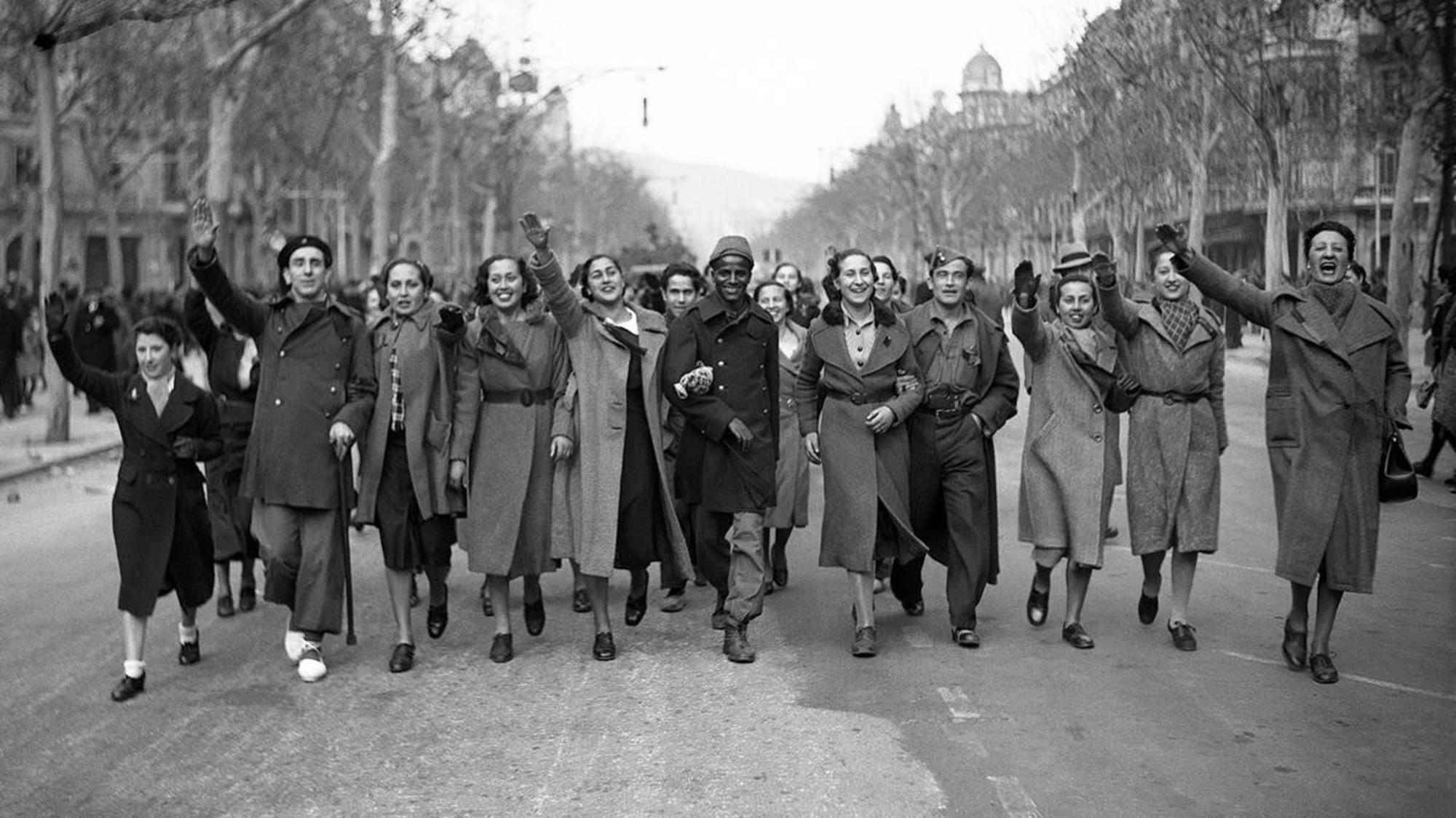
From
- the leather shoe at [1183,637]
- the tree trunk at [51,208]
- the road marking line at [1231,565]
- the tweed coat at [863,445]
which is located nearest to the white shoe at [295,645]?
the tweed coat at [863,445]

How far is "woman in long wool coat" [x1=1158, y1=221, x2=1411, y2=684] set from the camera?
7.14m

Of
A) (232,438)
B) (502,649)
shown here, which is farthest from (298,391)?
(232,438)

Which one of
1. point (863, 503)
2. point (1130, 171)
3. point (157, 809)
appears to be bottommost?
point (157, 809)

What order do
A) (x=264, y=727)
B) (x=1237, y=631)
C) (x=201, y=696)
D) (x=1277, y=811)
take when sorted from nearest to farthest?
1. (x=1277, y=811)
2. (x=264, y=727)
3. (x=201, y=696)
4. (x=1237, y=631)

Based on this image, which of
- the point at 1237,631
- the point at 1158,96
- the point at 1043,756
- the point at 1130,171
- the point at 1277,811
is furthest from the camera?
the point at 1130,171

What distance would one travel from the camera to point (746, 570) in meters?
7.70

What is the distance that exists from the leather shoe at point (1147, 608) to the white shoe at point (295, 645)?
4.04 meters

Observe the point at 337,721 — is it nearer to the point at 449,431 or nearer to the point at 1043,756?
the point at 449,431

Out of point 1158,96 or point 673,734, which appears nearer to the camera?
point 673,734

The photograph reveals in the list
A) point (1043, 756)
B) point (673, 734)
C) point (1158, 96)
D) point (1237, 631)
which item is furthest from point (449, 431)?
point (1158, 96)

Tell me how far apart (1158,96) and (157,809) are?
30568 mm

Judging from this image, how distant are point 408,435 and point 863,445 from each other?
2106mm

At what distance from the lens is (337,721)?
6.66 metres

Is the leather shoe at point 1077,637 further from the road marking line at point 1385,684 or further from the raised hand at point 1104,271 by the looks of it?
the raised hand at point 1104,271
